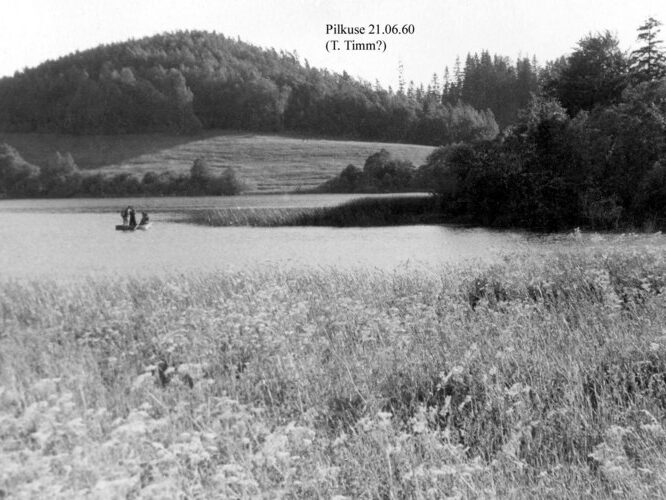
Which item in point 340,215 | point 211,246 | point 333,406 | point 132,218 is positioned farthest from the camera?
point 340,215

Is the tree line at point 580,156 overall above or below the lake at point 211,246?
above

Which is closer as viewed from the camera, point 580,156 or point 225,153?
point 580,156

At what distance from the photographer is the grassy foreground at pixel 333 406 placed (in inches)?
179

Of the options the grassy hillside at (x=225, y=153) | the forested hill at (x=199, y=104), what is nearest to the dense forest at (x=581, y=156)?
the grassy hillside at (x=225, y=153)

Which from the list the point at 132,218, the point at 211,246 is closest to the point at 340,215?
the point at 132,218

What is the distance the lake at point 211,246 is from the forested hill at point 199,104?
7947 centimetres

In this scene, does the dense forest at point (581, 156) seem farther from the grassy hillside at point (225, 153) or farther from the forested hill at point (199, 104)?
the forested hill at point (199, 104)

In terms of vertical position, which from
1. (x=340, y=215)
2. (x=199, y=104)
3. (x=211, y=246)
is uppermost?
A: (x=199, y=104)

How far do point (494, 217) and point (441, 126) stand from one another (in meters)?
83.7

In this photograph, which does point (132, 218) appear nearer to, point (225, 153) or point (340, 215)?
point (340, 215)

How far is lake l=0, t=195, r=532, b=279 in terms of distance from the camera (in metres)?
27.7

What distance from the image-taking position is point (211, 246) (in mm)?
37000

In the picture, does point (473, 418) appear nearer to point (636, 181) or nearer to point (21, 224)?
point (636, 181)

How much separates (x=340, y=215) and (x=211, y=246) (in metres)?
17.5
